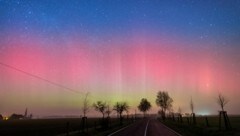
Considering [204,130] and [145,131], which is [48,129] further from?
[204,130]

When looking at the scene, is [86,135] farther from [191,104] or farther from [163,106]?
[163,106]

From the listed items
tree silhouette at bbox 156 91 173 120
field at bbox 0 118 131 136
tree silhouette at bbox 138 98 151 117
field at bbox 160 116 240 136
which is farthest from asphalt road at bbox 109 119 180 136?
tree silhouette at bbox 138 98 151 117

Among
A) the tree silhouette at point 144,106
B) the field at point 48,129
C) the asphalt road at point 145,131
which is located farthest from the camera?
the tree silhouette at point 144,106

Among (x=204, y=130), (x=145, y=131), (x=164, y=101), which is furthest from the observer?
(x=164, y=101)

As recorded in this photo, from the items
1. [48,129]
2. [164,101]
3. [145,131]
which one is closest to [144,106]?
[164,101]

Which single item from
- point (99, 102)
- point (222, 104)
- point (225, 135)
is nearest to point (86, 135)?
point (225, 135)

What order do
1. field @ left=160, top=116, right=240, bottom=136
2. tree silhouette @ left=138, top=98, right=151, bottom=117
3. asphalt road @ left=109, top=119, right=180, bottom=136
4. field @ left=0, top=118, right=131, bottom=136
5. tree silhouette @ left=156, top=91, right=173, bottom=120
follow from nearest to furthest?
1. field @ left=160, top=116, right=240, bottom=136
2. asphalt road @ left=109, top=119, right=180, bottom=136
3. field @ left=0, top=118, right=131, bottom=136
4. tree silhouette @ left=156, top=91, right=173, bottom=120
5. tree silhouette @ left=138, top=98, right=151, bottom=117

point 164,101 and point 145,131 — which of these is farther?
point 164,101

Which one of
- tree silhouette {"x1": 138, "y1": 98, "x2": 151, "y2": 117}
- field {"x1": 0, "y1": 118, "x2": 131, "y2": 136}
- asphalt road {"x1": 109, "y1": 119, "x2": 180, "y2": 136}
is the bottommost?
field {"x1": 0, "y1": 118, "x2": 131, "y2": 136}

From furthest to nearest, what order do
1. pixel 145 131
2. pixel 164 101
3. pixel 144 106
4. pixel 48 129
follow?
1. pixel 144 106
2. pixel 164 101
3. pixel 48 129
4. pixel 145 131

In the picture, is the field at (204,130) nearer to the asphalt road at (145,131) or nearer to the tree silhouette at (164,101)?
the asphalt road at (145,131)

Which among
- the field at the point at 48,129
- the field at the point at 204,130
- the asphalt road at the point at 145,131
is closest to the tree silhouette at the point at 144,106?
the field at the point at 48,129

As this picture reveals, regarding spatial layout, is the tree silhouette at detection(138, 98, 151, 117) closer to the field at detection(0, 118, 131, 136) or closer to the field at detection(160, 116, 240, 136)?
the field at detection(0, 118, 131, 136)

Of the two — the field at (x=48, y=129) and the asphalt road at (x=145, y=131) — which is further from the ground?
the asphalt road at (x=145, y=131)
